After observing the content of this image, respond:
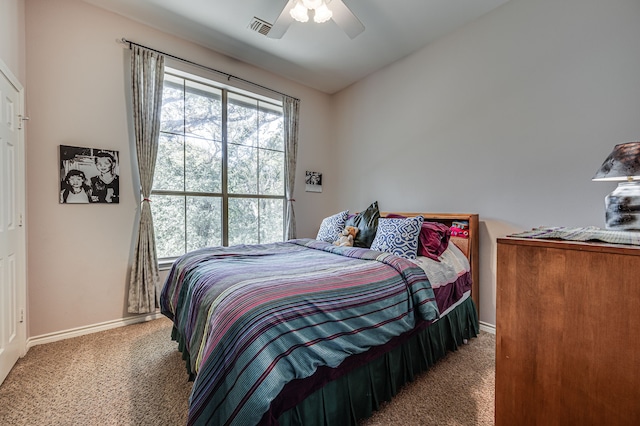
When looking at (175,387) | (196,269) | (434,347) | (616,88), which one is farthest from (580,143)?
(175,387)

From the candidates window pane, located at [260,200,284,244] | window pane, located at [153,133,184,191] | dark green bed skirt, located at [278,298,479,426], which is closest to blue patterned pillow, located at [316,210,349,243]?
window pane, located at [260,200,284,244]

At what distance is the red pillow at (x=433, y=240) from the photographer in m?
2.19

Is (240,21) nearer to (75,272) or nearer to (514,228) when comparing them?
(75,272)

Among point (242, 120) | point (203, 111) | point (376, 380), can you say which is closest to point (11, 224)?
point (203, 111)

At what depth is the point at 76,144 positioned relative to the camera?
2398mm

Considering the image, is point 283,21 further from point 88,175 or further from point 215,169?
point 88,175

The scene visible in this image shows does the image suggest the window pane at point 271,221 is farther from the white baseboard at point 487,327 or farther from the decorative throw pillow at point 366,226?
the white baseboard at point 487,327

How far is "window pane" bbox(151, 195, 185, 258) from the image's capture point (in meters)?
2.90

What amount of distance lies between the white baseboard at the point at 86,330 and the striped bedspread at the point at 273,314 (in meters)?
0.93

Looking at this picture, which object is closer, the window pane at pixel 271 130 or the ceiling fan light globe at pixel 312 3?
the ceiling fan light globe at pixel 312 3

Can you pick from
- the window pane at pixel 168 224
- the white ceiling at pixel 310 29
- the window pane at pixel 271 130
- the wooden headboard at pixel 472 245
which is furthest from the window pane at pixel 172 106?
the wooden headboard at pixel 472 245

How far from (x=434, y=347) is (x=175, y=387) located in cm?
178

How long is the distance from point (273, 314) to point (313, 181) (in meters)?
3.12

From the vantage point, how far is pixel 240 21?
2.63 meters
